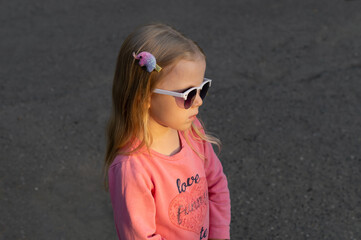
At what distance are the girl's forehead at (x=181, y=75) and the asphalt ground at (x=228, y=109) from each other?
1.59 metres

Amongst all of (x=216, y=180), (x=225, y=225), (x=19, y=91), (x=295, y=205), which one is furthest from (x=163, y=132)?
(x=19, y=91)

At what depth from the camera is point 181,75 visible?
1670 millimetres

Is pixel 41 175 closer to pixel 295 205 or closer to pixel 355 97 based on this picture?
pixel 295 205

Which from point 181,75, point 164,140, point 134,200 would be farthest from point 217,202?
point 181,75

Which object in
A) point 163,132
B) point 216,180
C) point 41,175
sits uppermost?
point 163,132

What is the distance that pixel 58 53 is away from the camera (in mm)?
4828

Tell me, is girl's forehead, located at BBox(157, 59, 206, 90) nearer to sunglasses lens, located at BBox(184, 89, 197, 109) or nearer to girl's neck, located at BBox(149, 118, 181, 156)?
sunglasses lens, located at BBox(184, 89, 197, 109)

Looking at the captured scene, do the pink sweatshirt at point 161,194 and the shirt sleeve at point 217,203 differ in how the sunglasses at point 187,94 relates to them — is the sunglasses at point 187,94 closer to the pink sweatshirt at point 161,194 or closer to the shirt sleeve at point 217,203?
the pink sweatshirt at point 161,194

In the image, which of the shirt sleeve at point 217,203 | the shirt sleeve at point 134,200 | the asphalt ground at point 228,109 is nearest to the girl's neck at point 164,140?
the shirt sleeve at point 134,200

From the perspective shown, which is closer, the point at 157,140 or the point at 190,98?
the point at 190,98

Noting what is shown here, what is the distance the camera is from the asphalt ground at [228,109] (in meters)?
3.13

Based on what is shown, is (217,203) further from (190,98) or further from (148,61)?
(148,61)

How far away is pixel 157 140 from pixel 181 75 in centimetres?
31

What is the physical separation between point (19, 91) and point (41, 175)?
119 cm
